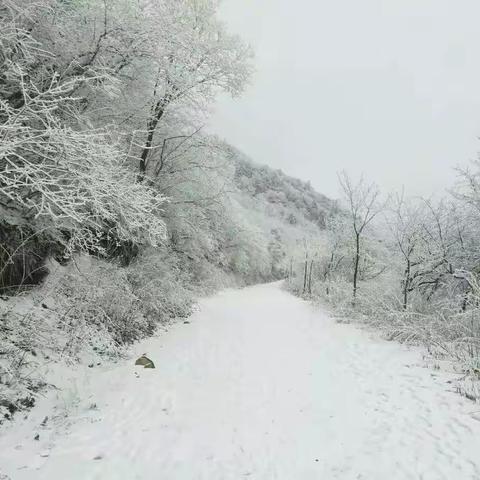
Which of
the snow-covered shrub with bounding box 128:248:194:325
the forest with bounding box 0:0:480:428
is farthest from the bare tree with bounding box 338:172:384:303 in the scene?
the snow-covered shrub with bounding box 128:248:194:325

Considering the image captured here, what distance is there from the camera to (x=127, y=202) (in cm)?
523

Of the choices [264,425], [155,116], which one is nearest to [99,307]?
[264,425]

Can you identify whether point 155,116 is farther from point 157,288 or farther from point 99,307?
point 99,307

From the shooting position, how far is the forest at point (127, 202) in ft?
16.4

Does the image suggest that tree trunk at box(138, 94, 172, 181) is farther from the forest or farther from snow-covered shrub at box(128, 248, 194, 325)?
snow-covered shrub at box(128, 248, 194, 325)

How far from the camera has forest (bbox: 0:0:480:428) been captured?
16.4ft

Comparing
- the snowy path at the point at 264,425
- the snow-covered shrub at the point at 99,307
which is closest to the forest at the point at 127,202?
the snow-covered shrub at the point at 99,307

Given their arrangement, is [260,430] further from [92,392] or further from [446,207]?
[446,207]

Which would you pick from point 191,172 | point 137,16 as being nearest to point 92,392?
point 137,16

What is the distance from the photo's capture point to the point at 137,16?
696cm

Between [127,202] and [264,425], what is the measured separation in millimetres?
3298

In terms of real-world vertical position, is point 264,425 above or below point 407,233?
below

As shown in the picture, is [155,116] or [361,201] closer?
[155,116]

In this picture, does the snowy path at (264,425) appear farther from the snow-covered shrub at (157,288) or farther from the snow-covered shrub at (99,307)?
the snow-covered shrub at (157,288)
